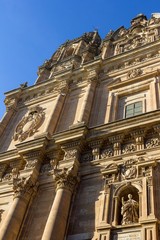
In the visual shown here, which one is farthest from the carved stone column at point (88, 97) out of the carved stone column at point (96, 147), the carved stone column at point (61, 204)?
the carved stone column at point (61, 204)

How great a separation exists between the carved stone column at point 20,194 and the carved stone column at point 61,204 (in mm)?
1181

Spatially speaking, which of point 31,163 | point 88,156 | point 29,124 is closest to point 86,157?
point 88,156

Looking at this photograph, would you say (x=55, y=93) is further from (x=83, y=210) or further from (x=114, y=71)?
(x=83, y=210)

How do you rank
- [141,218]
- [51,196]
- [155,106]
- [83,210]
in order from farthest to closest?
[155,106] → [51,196] → [83,210] → [141,218]

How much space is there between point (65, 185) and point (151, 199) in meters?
3.13

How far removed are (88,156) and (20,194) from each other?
295 cm

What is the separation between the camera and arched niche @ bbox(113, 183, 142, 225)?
9.70 meters

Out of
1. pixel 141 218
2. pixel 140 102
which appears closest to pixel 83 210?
pixel 141 218

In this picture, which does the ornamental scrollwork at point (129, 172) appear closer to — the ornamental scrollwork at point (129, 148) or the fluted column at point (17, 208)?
the ornamental scrollwork at point (129, 148)

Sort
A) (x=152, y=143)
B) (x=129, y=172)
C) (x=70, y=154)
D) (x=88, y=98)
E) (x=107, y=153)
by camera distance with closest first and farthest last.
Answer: (x=129, y=172) → (x=152, y=143) → (x=107, y=153) → (x=70, y=154) → (x=88, y=98)

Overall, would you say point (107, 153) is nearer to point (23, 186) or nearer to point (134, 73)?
point (23, 186)

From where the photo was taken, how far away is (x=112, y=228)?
9.19 metres

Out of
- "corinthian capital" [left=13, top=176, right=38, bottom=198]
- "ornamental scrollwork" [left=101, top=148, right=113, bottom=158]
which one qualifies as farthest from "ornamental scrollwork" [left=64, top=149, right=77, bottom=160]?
"corinthian capital" [left=13, top=176, right=38, bottom=198]

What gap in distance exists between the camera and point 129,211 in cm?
948
